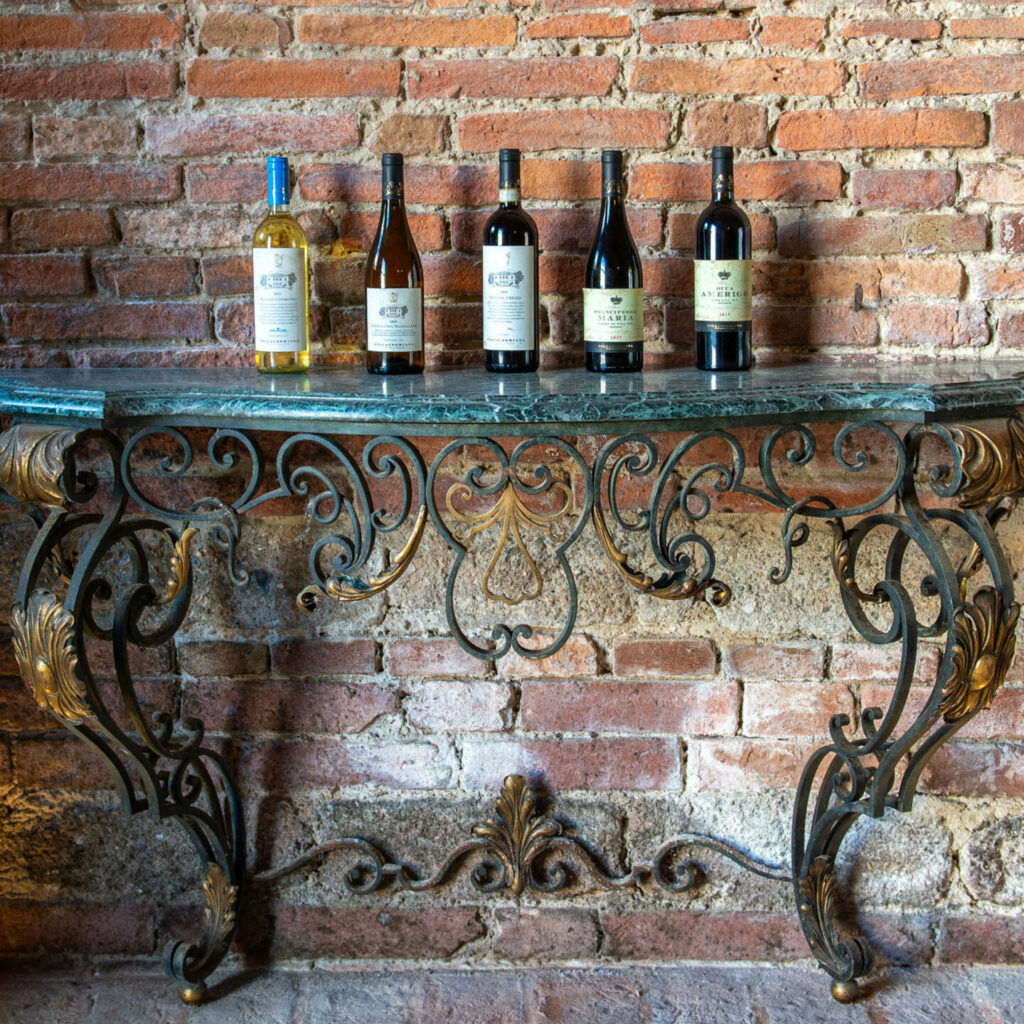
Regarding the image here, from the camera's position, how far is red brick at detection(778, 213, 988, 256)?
1.63 meters

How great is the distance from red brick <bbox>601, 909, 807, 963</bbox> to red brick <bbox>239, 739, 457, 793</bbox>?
0.36 metres

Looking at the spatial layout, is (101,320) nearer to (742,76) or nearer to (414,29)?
(414,29)

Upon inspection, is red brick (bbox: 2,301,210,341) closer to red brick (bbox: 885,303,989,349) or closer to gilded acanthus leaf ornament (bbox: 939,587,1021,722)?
red brick (bbox: 885,303,989,349)

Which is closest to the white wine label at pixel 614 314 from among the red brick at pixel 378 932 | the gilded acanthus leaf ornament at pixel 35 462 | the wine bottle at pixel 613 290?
the wine bottle at pixel 613 290

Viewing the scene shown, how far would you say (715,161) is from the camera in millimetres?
1530

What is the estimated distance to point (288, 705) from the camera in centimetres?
175

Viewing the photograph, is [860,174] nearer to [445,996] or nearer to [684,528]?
[684,528]

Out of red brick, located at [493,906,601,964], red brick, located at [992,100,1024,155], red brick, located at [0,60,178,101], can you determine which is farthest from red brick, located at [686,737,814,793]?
red brick, located at [0,60,178,101]

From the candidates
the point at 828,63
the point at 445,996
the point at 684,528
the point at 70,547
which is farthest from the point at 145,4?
the point at 445,996

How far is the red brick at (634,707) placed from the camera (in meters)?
1.74

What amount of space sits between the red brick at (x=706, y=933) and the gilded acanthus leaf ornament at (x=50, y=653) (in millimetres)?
867

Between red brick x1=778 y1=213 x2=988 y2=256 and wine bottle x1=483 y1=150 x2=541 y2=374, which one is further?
red brick x1=778 y1=213 x2=988 y2=256

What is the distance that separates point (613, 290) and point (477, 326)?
264 millimetres

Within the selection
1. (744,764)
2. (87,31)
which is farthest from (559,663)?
(87,31)
